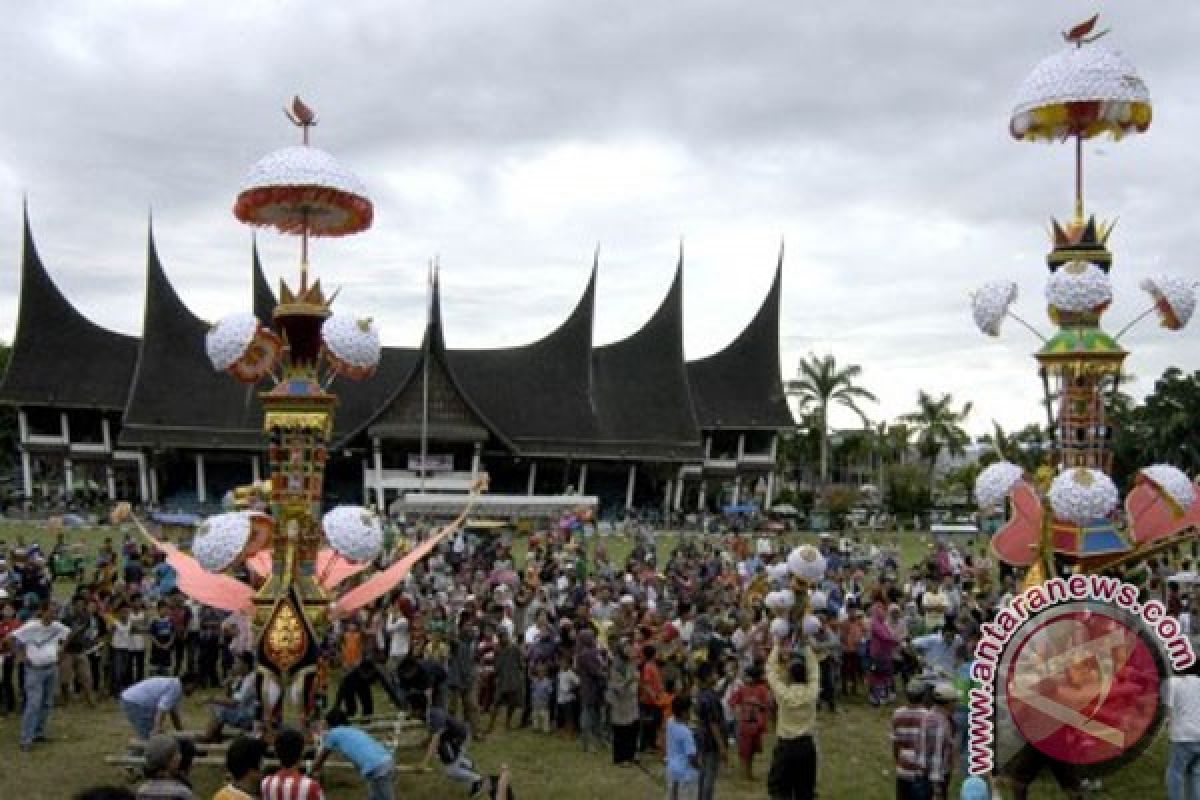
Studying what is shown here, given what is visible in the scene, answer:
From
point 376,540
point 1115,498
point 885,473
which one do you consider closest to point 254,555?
point 376,540

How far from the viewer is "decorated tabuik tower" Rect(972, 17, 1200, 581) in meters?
9.07

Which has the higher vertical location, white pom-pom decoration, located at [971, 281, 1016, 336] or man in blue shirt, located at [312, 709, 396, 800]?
white pom-pom decoration, located at [971, 281, 1016, 336]

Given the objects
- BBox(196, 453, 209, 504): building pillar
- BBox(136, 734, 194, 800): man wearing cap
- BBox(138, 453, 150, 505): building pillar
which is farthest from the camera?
BBox(138, 453, 150, 505): building pillar

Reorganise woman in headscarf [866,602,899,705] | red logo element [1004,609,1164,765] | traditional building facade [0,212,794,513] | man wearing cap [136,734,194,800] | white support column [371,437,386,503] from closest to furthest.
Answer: man wearing cap [136,734,194,800]
red logo element [1004,609,1164,765]
woman in headscarf [866,602,899,705]
white support column [371,437,386,503]
traditional building facade [0,212,794,513]

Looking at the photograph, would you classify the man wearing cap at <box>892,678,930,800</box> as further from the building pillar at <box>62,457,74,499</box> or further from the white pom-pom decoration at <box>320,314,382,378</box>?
the building pillar at <box>62,457,74,499</box>

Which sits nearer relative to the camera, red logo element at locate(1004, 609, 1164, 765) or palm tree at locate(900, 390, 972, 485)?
red logo element at locate(1004, 609, 1164, 765)

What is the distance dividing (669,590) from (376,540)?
8.04 meters

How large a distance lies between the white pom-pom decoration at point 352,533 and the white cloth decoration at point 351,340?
1.49 metres

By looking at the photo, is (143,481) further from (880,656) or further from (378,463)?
(880,656)

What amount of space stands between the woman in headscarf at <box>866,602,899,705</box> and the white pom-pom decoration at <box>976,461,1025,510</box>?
3409 mm

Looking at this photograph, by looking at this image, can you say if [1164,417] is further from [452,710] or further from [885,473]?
[452,710]

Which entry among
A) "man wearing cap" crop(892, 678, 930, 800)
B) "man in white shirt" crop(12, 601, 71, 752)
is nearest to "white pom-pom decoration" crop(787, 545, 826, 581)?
"man wearing cap" crop(892, 678, 930, 800)

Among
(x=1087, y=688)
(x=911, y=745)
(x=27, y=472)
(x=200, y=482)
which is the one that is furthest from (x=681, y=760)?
(x=27, y=472)

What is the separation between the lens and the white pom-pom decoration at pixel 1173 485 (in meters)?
8.97
